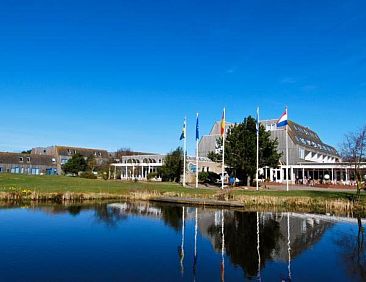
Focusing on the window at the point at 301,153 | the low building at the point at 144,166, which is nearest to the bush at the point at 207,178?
the low building at the point at 144,166

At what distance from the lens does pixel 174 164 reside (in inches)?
2163

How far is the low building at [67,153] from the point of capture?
318 feet

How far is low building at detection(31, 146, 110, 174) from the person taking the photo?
96812mm

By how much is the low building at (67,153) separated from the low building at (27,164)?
1523 millimetres

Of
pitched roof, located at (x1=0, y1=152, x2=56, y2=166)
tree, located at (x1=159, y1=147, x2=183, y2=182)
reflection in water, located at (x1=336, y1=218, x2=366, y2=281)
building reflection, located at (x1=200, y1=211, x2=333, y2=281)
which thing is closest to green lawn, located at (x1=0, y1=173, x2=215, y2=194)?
tree, located at (x1=159, y1=147, x2=183, y2=182)

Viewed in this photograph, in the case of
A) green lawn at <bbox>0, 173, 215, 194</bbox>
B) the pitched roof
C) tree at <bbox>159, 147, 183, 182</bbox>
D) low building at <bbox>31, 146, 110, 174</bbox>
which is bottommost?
green lawn at <bbox>0, 173, 215, 194</bbox>

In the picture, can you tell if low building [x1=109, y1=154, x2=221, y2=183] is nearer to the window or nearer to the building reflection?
the window

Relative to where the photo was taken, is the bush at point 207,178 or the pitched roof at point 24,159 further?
the pitched roof at point 24,159

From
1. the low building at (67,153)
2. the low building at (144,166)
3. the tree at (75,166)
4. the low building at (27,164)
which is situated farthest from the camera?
the low building at (67,153)

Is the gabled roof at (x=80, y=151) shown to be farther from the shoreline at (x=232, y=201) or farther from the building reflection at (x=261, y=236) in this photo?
the building reflection at (x=261, y=236)

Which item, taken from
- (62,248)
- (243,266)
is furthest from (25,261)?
(243,266)

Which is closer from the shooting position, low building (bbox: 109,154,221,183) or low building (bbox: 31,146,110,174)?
low building (bbox: 109,154,221,183)

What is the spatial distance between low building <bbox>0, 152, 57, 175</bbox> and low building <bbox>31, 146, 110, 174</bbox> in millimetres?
1523

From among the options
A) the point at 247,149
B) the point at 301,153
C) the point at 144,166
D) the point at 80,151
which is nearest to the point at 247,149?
the point at 247,149
